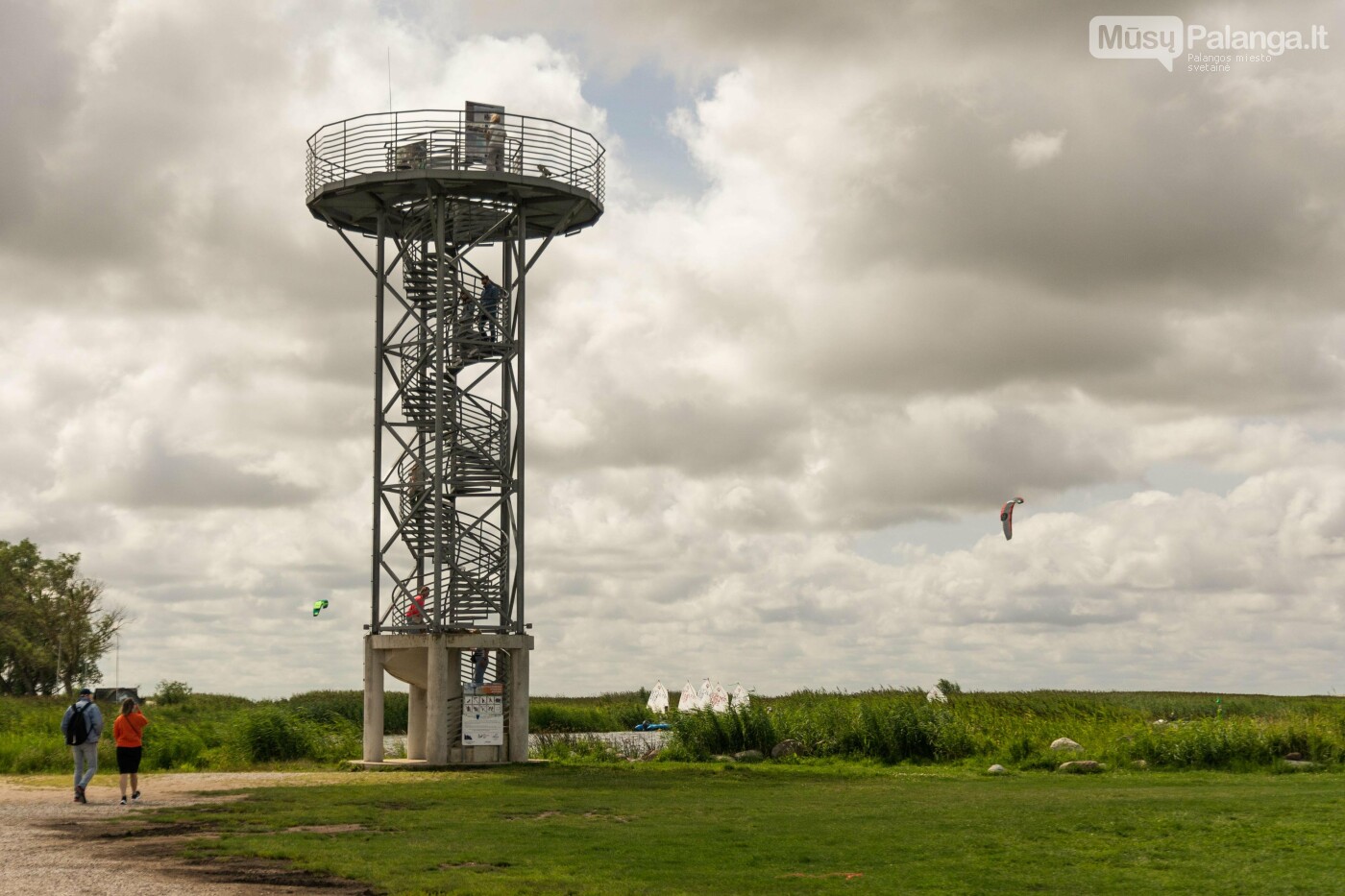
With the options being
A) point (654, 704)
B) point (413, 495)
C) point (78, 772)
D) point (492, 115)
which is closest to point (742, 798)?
point (78, 772)

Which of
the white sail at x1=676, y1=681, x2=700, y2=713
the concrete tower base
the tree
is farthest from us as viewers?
the tree

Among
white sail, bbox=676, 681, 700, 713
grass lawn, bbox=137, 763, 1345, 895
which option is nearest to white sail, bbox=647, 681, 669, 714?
white sail, bbox=676, 681, 700, 713

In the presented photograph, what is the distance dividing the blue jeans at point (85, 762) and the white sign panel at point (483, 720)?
11.5 m

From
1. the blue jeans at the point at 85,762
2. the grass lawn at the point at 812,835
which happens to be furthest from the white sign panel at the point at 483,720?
the blue jeans at the point at 85,762

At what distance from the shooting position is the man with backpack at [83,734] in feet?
79.9

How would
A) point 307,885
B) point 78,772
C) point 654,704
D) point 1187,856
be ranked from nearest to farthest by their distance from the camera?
point 307,885, point 1187,856, point 78,772, point 654,704

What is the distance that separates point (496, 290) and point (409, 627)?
29.7 feet

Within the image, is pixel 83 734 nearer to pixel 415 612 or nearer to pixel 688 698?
pixel 415 612

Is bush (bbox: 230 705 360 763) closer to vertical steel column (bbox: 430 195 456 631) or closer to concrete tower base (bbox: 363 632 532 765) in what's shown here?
concrete tower base (bbox: 363 632 532 765)

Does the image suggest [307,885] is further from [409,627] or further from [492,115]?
[492,115]

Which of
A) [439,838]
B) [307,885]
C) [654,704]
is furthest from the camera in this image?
[654,704]

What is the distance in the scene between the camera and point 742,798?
25.3 meters

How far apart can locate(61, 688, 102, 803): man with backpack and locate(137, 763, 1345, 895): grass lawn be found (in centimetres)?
Result: 287

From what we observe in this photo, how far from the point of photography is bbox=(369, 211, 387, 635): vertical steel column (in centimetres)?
3647
